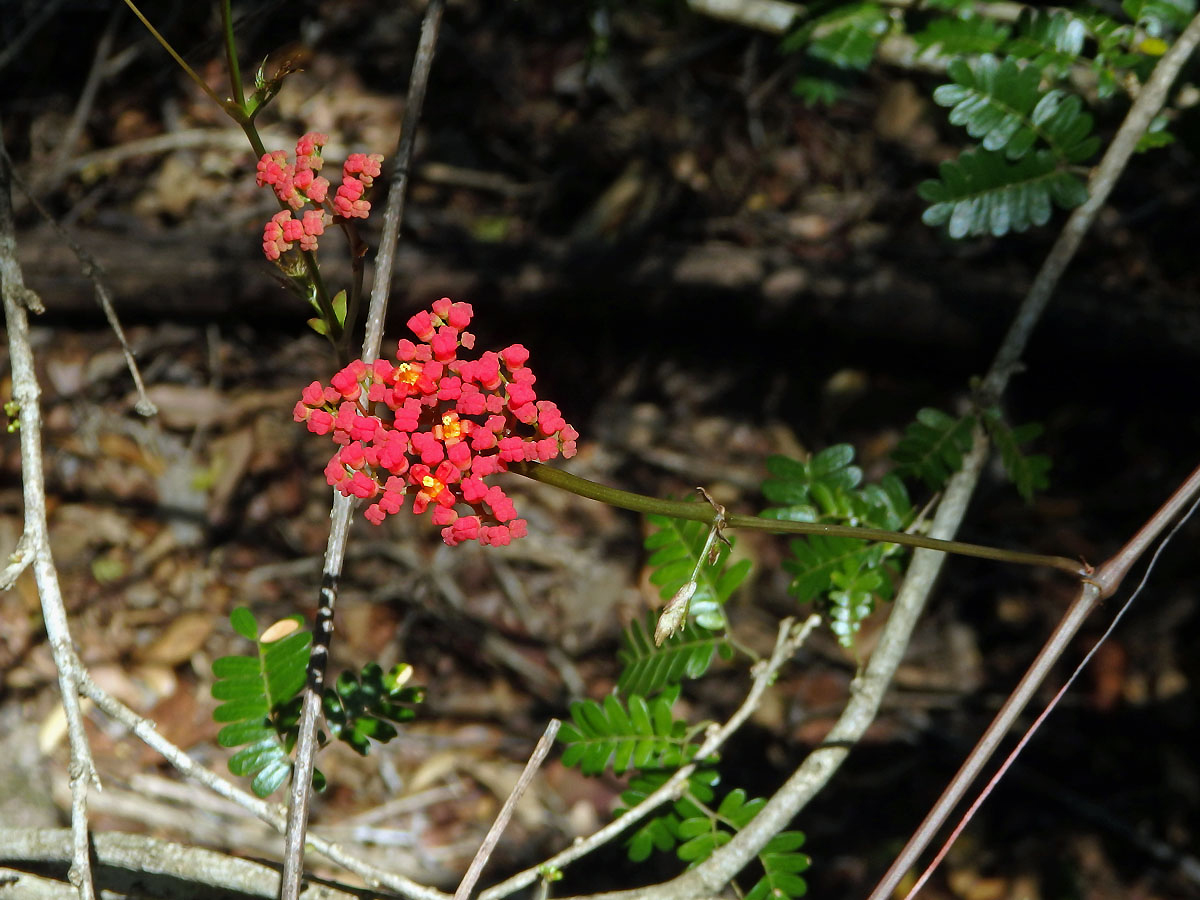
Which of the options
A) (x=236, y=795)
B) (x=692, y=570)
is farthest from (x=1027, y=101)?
(x=236, y=795)

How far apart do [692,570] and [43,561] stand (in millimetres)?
1324

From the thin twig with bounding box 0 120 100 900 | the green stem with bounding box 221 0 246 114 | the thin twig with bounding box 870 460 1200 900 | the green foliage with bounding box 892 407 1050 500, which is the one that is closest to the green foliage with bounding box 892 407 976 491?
the green foliage with bounding box 892 407 1050 500

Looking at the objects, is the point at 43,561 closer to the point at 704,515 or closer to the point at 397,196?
the point at 397,196

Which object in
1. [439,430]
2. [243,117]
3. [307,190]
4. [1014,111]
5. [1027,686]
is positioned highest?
[1014,111]

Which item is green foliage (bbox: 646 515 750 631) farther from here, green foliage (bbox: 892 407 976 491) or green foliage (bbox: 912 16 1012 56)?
green foliage (bbox: 912 16 1012 56)

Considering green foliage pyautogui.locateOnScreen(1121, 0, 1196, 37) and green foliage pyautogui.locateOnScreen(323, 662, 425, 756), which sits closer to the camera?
green foliage pyautogui.locateOnScreen(323, 662, 425, 756)

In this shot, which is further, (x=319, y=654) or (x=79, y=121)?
(x=79, y=121)

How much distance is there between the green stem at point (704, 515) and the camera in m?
1.42

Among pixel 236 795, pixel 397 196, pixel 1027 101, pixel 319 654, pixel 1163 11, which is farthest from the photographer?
pixel 1163 11

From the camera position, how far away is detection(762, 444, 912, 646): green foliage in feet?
7.08

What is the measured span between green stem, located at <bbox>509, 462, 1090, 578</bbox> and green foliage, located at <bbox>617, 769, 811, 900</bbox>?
806mm

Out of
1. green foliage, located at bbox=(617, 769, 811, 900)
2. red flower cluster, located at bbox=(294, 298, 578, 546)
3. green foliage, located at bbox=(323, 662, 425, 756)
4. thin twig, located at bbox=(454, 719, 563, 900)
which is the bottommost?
green foliage, located at bbox=(617, 769, 811, 900)

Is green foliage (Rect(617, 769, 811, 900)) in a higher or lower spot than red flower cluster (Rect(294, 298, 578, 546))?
lower

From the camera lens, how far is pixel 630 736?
2.21 m
